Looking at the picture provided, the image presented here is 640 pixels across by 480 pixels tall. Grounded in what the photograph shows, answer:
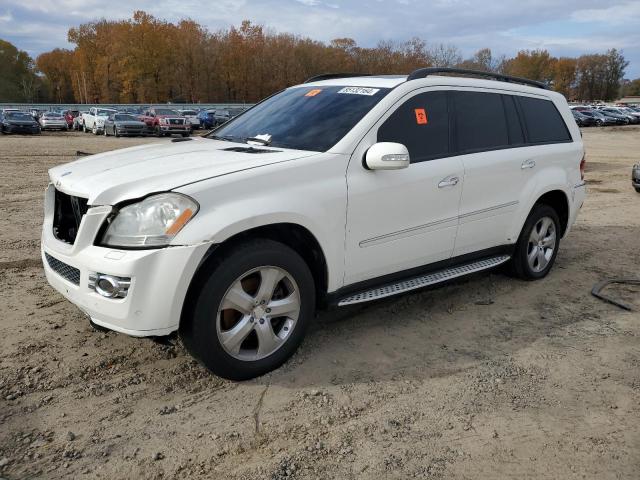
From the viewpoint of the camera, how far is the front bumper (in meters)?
2.92

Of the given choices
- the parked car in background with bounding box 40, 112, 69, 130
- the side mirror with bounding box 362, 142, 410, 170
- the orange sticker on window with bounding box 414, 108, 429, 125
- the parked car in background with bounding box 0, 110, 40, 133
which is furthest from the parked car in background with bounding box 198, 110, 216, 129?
the side mirror with bounding box 362, 142, 410, 170

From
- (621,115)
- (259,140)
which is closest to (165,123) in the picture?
(259,140)

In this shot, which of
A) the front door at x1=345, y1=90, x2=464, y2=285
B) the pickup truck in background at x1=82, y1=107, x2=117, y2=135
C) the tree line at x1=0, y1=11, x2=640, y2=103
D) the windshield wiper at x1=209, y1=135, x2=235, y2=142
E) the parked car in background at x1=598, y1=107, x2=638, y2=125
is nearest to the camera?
the front door at x1=345, y1=90, x2=464, y2=285

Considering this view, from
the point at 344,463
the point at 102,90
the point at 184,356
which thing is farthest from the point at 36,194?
the point at 102,90

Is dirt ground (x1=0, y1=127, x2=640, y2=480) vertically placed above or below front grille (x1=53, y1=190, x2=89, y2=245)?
below

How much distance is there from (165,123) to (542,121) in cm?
2852

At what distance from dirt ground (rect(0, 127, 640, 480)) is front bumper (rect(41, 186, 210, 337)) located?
20.3 inches

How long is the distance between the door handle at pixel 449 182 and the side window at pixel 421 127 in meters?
0.19

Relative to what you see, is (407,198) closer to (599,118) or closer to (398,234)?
(398,234)

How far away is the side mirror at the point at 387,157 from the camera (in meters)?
3.58

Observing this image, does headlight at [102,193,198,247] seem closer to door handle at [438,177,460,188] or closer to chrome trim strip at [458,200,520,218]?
door handle at [438,177,460,188]

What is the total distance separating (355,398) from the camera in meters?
3.27

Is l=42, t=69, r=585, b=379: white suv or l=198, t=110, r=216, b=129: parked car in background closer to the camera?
l=42, t=69, r=585, b=379: white suv

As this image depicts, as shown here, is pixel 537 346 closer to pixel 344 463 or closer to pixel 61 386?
pixel 344 463
